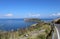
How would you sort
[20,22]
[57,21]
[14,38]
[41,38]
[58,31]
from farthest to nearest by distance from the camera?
[20,22]
[14,38]
[41,38]
[57,21]
[58,31]

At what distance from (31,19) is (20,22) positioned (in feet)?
3.69

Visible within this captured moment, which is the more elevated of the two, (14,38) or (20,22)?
(20,22)

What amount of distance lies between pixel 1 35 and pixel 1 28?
681 mm

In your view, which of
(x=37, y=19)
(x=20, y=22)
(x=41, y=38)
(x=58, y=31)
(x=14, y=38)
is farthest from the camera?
(x=20, y=22)

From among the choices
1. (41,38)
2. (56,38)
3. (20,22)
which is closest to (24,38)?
(41,38)

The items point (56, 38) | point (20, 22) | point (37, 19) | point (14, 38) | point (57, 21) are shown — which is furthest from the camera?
point (20, 22)

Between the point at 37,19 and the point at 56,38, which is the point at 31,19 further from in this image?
the point at 56,38

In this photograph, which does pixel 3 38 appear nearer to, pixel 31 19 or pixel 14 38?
pixel 14 38

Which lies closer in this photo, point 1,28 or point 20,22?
point 1,28

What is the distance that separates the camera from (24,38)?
7.68 metres

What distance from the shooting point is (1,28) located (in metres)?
7.81

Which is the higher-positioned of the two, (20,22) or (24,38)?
(20,22)

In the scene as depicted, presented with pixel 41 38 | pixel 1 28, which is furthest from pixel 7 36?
pixel 41 38

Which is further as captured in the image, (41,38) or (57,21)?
(41,38)
